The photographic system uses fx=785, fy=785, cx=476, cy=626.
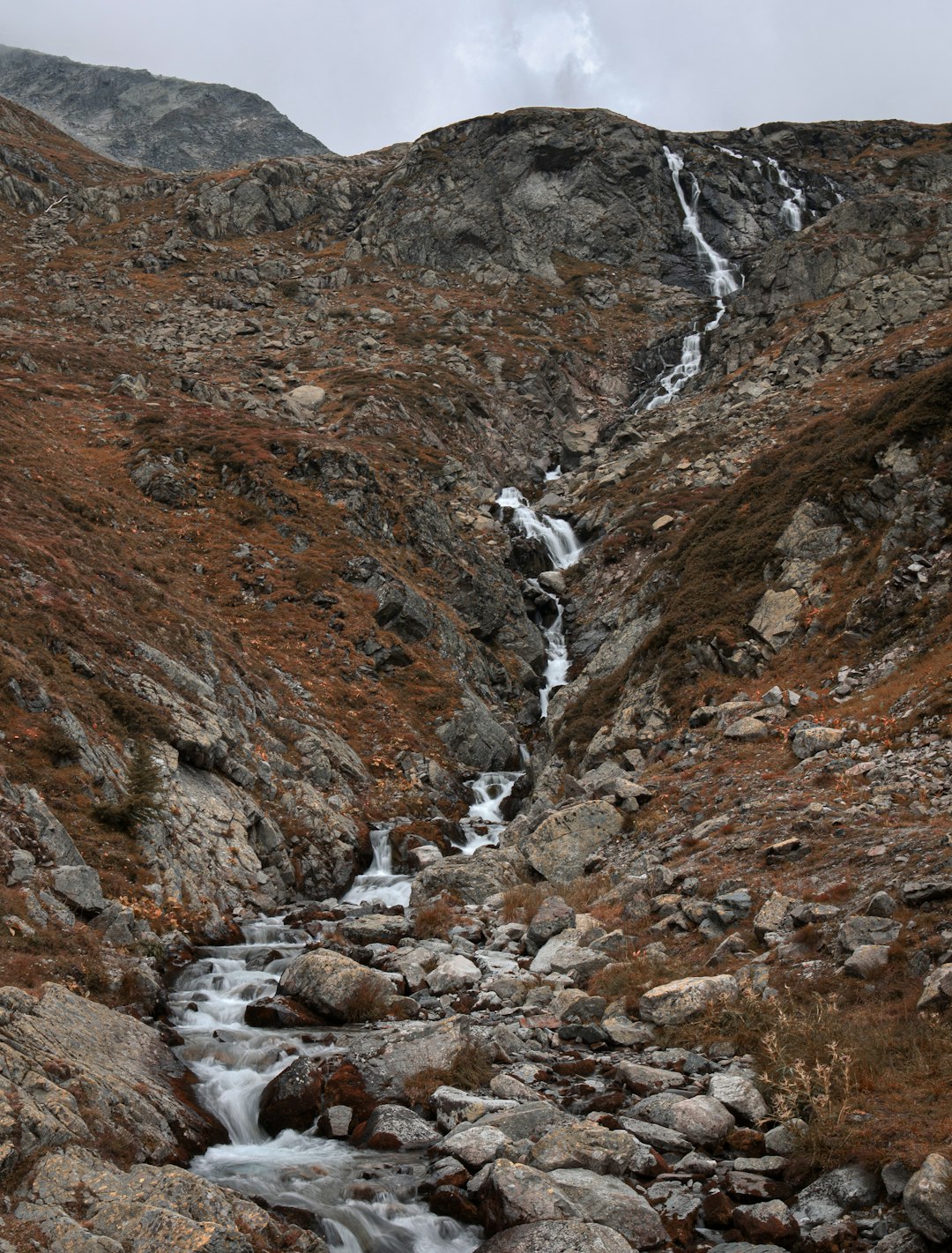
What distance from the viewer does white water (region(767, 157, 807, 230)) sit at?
101 m

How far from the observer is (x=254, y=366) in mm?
67812

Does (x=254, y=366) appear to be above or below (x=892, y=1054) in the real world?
above

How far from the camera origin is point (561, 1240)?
6832mm

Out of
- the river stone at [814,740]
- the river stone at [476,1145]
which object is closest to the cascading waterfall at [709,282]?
the river stone at [814,740]

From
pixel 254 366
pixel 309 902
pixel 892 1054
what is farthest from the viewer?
pixel 254 366

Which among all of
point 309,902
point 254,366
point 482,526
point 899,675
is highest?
point 254,366

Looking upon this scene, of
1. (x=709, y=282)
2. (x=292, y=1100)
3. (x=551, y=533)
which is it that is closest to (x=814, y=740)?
(x=292, y=1100)

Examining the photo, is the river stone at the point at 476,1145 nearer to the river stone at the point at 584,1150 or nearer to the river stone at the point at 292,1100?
the river stone at the point at 584,1150

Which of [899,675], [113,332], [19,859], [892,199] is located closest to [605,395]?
[892,199]

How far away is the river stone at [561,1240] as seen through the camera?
22.0ft

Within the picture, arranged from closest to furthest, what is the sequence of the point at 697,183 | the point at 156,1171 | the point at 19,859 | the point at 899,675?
the point at 156,1171 < the point at 19,859 < the point at 899,675 < the point at 697,183

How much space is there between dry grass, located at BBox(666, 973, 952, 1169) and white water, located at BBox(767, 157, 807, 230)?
11129 centimetres

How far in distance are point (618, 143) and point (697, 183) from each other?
38.5ft

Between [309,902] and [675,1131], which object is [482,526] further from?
[675,1131]
